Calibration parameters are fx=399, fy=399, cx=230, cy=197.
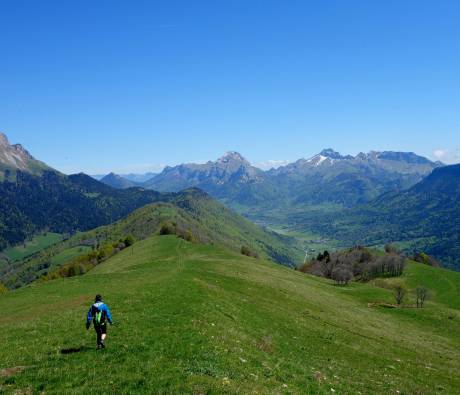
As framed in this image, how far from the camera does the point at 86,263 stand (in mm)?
170125

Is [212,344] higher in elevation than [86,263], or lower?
higher

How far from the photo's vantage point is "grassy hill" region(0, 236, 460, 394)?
18938 mm

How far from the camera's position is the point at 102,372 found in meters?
19.3

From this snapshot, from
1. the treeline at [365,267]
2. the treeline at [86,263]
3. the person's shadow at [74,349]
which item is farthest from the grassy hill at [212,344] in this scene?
the treeline at [365,267]

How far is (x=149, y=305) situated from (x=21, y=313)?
1710 cm

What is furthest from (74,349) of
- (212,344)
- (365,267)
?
(365,267)

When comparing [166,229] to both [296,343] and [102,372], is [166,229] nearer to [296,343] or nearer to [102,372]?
[296,343]

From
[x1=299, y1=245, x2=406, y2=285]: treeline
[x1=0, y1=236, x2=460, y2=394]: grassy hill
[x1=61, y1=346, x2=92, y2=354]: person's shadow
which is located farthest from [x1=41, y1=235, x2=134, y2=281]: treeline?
[x1=61, y1=346, x2=92, y2=354]: person's shadow

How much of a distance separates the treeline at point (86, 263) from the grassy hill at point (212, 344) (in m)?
100

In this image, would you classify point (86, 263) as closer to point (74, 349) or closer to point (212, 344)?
point (74, 349)

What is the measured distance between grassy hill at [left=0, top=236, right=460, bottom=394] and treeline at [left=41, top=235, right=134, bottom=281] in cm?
10032

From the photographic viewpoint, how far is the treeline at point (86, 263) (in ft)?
519

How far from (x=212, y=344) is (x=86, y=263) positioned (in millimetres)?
159253

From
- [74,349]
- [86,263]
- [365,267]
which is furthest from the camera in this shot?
[365,267]
